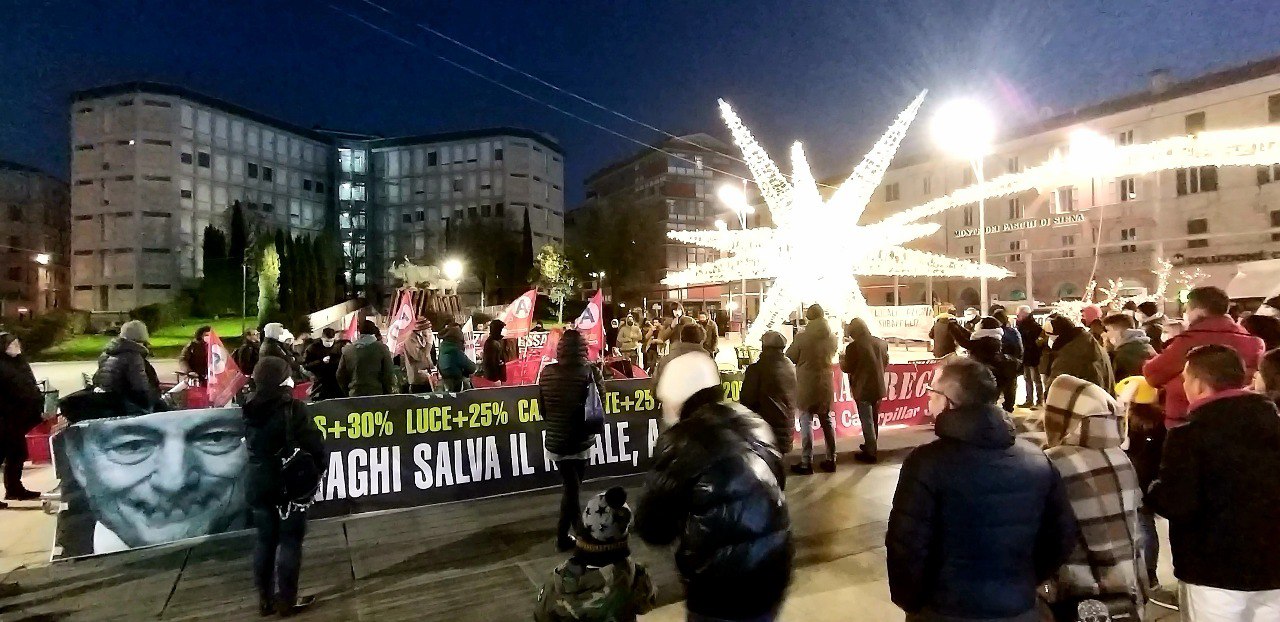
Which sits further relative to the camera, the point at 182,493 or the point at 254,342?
the point at 254,342

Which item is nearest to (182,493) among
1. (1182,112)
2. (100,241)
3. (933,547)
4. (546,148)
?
(933,547)

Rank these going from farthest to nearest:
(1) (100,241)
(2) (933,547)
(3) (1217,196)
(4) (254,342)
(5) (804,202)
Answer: (1) (100,241) < (3) (1217,196) < (5) (804,202) < (4) (254,342) < (2) (933,547)

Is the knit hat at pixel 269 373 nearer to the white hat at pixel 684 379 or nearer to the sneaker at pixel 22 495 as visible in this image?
the white hat at pixel 684 379

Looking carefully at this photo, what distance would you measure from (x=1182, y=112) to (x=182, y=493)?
4311cm

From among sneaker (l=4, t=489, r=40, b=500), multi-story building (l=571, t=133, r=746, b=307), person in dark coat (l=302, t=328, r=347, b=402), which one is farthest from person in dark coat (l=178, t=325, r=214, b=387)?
multi-story building (l=571, t=133, r=746, b=307)

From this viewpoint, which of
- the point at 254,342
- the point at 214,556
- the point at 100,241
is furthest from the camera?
the point at 100,241

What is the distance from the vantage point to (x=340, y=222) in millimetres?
76625

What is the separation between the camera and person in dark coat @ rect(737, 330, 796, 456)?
643 cm

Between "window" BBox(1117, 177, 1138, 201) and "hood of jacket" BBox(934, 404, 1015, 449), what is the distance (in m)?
43.2

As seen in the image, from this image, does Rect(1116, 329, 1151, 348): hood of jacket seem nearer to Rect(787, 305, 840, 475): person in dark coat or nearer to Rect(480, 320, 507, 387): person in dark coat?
Rect(787, 305, 840, 475): person in dark coat

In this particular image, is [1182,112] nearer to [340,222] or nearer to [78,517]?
[78,517]

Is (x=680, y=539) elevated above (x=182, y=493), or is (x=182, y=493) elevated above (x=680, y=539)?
(x=680, y=539)

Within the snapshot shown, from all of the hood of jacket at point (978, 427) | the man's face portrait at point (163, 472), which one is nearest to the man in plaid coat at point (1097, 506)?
the hood of jacket at point (978, 427)

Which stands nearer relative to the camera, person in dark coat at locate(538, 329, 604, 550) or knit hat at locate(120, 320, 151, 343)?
person in dark coat at locate(538, 329, 604, 550)
